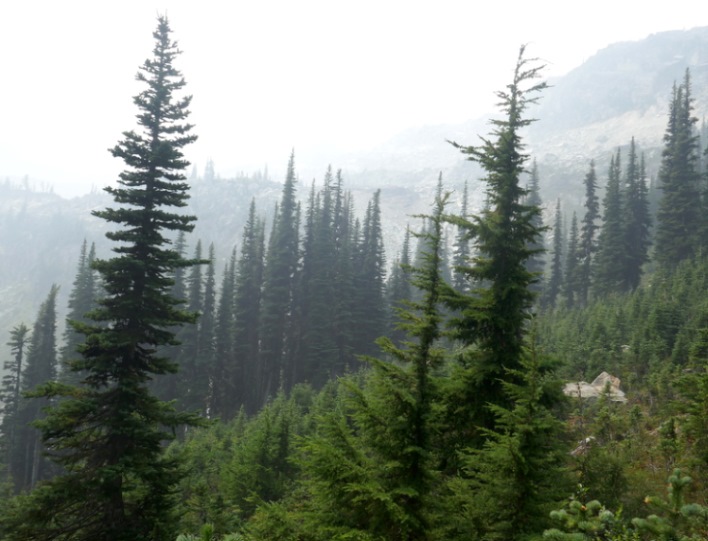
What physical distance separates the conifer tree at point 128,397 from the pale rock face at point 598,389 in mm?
14393

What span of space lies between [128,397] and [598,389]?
17911 mm

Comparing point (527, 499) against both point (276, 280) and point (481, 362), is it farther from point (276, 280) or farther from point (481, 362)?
point (276, 280)

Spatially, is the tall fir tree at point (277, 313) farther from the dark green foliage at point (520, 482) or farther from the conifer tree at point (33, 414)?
the dark green foliage at point (520, 482)

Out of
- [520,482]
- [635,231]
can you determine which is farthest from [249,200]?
[520,482]

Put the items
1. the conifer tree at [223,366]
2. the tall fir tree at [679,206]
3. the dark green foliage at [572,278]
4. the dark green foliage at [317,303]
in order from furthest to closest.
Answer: the dark green foliage at [572,278], the conifer tree at [223,366], the dark green foliage at [317,303], the tall fir tree at [679,206]

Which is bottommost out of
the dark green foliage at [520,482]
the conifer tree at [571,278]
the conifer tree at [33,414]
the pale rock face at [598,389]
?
the conifer tree at [33,414]

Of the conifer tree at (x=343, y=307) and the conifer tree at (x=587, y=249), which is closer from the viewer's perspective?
the conifer tree at (x=343, y=307)

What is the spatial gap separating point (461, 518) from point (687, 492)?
6.34 metres

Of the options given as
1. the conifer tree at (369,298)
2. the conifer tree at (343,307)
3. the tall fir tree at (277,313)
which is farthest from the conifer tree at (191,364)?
the conifer tree at (369,298)

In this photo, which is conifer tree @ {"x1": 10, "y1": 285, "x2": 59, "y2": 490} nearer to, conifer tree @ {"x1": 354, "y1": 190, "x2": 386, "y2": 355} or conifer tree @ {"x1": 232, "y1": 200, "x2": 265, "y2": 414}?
conifer tree @ {"x1": 232, "y1": 200, "x2": 265, "y2": 414}

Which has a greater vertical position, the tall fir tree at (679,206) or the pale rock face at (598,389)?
the tall fir tree at (679,206)

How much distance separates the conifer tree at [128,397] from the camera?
35.7 ft

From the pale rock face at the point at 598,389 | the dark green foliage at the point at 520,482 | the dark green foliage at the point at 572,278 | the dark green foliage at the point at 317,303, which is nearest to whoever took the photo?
the dark green foliage at the point at 520,482

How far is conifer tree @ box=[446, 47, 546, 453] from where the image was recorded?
32.8ft
